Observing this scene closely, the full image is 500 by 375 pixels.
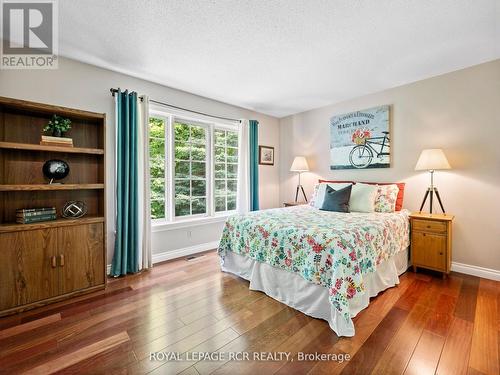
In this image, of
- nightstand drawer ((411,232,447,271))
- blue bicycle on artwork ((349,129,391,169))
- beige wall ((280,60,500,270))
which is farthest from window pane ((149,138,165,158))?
nightstand drawer ((411,232,447,271))

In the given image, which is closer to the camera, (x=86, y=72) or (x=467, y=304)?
(x=467, y=304)

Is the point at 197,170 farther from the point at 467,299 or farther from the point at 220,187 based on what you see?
the point at 467,299

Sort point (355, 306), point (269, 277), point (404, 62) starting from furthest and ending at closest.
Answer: point (404, 62) → point (269, 277) → point (355, 306)

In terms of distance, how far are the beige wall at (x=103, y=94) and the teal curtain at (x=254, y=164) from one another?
0.42 m

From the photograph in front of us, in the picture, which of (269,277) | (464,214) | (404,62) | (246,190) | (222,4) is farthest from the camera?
(246,190)

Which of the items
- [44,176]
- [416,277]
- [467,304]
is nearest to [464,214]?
[416,277]

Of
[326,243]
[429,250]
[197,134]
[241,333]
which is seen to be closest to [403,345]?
[326,243]

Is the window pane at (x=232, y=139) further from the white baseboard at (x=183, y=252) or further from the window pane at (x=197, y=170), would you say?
the white baseboard at (x=183, y=252)

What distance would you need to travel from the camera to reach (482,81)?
266 cm

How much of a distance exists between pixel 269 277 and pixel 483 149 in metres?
2.79

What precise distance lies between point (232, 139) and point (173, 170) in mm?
1274

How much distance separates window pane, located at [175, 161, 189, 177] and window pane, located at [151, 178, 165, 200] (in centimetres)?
25

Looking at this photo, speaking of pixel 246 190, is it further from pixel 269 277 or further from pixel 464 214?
→ pixel 464 214

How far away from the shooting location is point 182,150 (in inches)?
139
